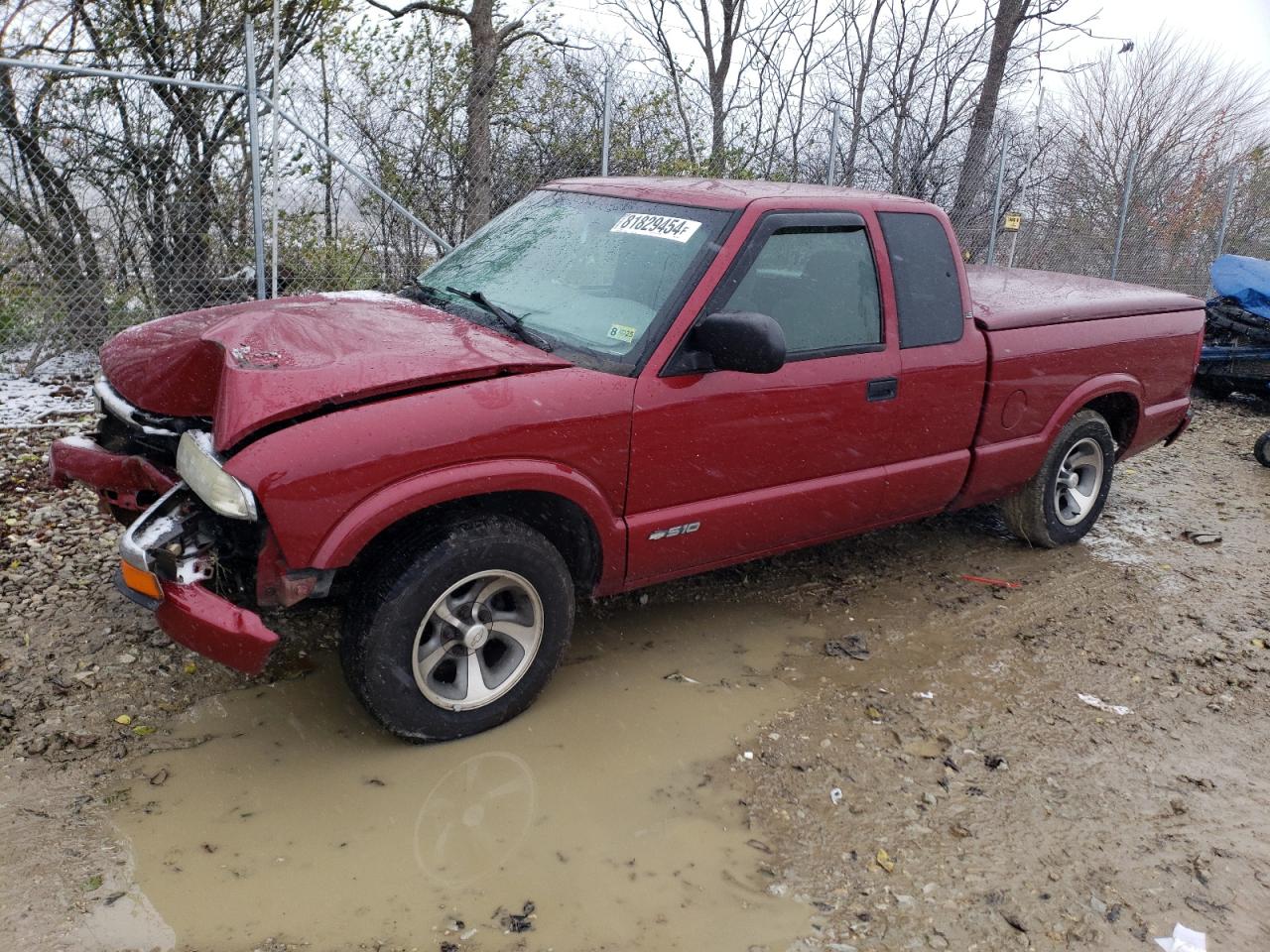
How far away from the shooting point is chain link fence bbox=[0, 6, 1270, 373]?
688 centimetres

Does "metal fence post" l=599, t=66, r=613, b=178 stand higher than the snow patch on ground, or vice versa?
"metal fence post" l=599, t=66, r=613, b=178

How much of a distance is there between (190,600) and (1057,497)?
14.3 ft

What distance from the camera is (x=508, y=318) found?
12.1ft

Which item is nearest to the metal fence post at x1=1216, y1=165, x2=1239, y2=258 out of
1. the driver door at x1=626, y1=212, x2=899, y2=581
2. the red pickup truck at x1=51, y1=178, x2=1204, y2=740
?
the red pickup truck at x1=51, y1=178, x2=1204, y2=740

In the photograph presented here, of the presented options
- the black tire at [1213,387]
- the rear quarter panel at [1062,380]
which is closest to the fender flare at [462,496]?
the rear quarter panel at [1062,380]

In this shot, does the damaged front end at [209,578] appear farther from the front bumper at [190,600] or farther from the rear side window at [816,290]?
the rear side window at [816,290]

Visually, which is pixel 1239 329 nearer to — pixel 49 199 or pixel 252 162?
pixel 252 162

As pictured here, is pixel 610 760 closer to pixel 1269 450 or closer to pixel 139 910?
pixel 139 910

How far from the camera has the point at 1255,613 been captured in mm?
4785

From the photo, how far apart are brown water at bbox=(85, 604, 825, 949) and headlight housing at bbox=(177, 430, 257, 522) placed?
2.92 feet

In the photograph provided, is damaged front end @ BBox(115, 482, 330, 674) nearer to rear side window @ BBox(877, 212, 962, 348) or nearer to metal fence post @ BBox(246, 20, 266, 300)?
rear side window @ BBox(877, 212, 962, 348)

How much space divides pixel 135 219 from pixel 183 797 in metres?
5.60

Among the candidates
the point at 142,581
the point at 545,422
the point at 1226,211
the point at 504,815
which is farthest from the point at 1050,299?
the point at 1226,211

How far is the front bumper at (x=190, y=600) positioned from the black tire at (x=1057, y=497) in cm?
390
